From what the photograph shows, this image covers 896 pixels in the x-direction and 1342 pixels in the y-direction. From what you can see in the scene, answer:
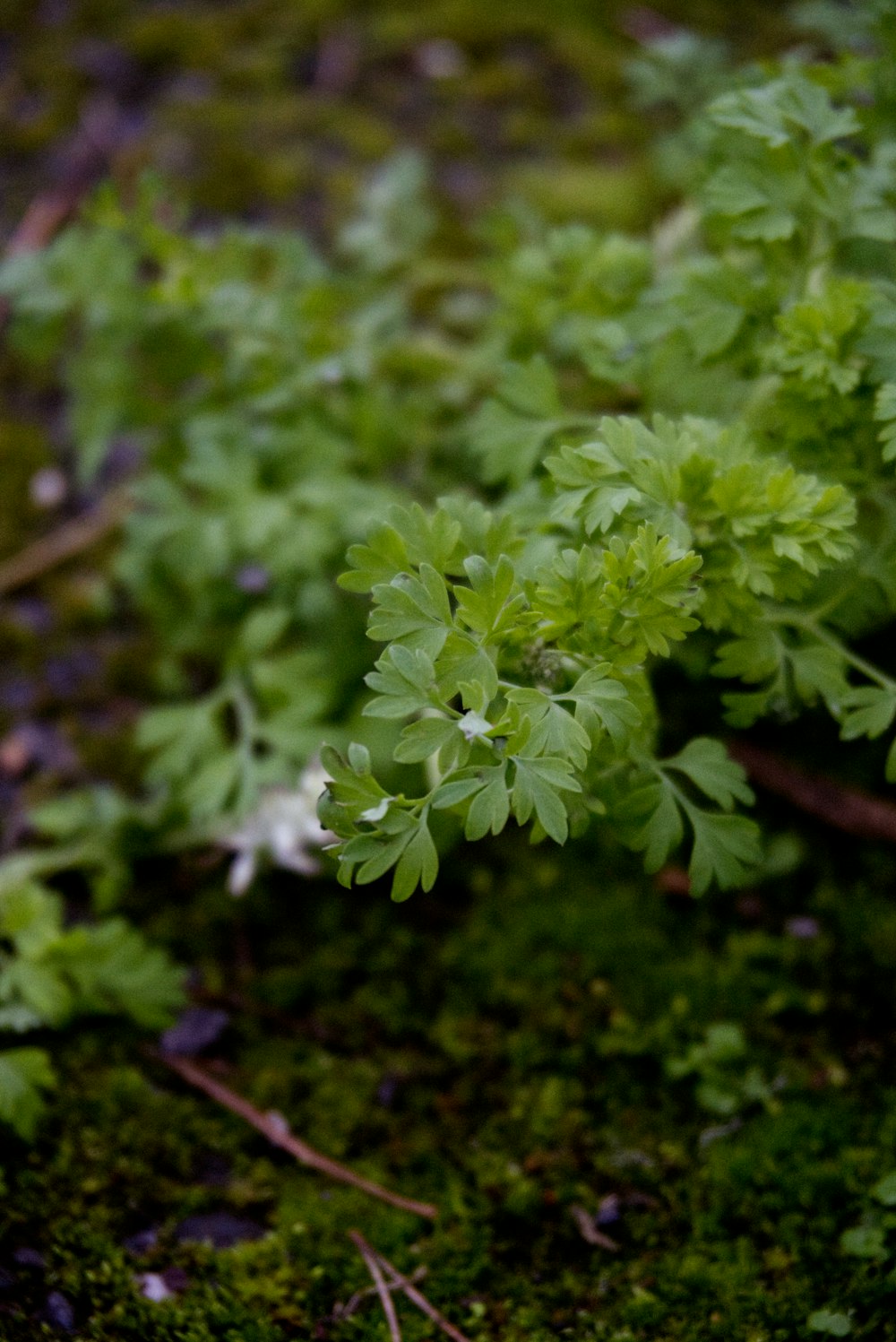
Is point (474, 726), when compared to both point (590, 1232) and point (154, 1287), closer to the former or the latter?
point (590, 1232)

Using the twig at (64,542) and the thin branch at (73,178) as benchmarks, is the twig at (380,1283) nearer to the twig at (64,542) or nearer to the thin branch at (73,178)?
the twig at (64,542)

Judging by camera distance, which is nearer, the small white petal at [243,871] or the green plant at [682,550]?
the green plant at [682,550]

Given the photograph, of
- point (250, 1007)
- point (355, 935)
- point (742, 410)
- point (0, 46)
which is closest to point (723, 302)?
point (742, 410)

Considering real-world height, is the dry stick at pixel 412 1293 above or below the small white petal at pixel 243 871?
below

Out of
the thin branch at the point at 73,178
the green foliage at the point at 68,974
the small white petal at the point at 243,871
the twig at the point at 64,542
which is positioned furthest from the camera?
the thin branch at the point at 73,178

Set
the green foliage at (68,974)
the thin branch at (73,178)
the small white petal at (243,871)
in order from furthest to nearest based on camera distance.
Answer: the thin branch at (73,178) < the small white petal at (243,871) < the green foliage at (68,974)

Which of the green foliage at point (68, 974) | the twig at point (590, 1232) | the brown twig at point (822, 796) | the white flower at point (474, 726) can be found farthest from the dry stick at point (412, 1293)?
the brown twig at point (822, 796)

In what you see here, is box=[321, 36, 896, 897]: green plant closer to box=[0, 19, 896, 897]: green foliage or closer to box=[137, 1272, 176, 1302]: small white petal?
box=[0, 19, 896, 897]: green foliage
